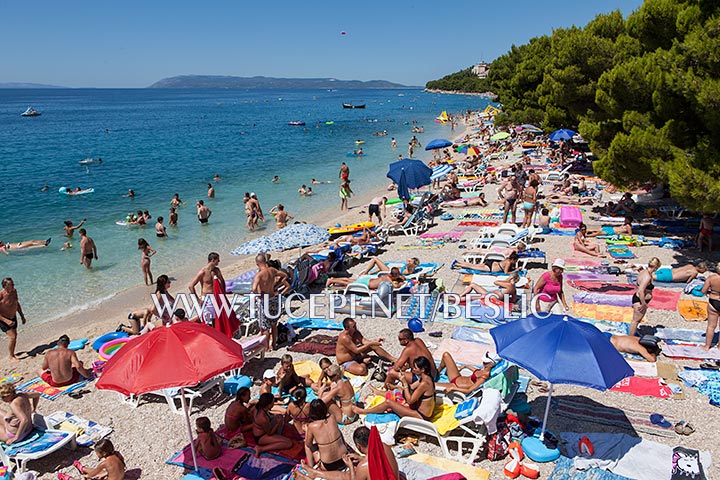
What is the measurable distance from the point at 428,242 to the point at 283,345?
643 centimetres

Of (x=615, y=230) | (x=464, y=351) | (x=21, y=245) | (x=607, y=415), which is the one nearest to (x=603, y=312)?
(x=464, y=351)

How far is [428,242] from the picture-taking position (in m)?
13.7

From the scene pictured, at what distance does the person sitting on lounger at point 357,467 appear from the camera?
14.3ft

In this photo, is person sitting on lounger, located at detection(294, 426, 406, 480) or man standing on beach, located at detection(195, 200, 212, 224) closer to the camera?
person sitting on lounger, located at detection(294, 426, 406, 480)

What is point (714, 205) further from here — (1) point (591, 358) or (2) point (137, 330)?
(2) point (137, 330)

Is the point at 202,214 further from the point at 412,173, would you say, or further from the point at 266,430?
the point at 266,430

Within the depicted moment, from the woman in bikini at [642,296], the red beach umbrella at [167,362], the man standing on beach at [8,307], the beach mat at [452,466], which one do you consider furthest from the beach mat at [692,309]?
the man standing on beach at [8,307]

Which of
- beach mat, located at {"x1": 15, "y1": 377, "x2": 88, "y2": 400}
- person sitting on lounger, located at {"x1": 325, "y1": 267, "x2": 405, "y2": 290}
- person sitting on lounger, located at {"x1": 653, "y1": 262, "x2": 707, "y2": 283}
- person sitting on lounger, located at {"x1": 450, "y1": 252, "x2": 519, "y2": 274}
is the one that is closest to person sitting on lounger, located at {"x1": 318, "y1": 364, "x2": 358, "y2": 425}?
person sitting on lounger, located at {"x1": 325, "y1": 267, "x2": 405, "y2": 290}

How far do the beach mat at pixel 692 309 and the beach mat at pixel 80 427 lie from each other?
9.01 m

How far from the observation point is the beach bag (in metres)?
5.37

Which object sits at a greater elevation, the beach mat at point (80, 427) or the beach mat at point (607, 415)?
the beach mat at point (607, 415)

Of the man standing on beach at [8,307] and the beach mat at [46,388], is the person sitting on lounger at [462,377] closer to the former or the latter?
the beach mat at [46,388]

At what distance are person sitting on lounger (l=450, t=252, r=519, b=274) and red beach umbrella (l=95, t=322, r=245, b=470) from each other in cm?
710

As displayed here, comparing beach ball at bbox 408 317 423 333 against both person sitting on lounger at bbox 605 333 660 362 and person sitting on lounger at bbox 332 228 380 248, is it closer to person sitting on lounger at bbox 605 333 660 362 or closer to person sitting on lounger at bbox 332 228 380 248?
person sitting on lounger at bbox 605 333 660 362
